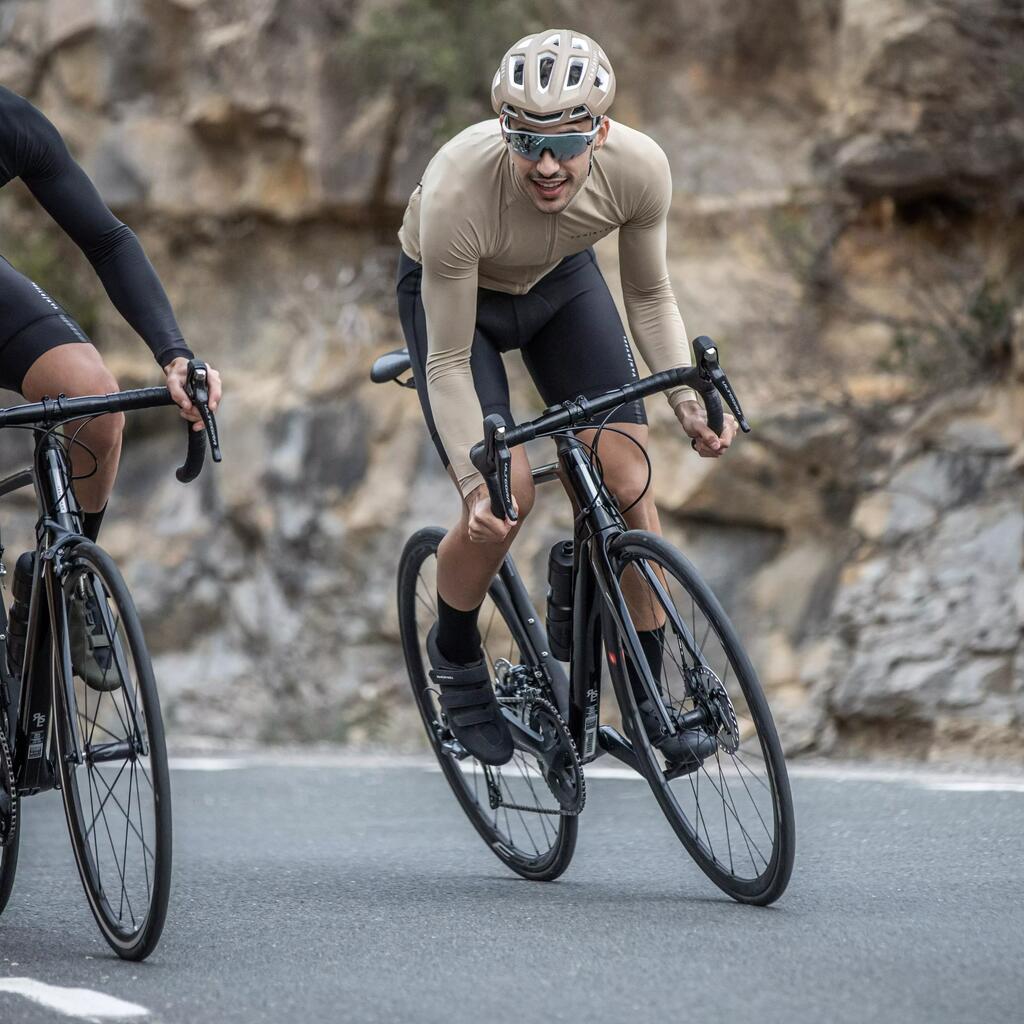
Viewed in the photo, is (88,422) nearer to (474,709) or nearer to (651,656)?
(474,709)

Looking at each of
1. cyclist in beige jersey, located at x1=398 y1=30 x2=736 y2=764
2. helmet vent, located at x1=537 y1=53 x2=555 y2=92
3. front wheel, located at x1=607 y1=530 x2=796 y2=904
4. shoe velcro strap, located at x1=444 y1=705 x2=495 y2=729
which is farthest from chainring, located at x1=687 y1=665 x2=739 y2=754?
helmet vent, located at x1=537 y1=53 x2=555 y2=92

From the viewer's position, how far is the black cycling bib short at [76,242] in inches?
157

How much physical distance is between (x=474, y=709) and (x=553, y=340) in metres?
1.11

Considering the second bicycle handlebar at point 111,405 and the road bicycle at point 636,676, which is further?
the road bicycle at point 636,676

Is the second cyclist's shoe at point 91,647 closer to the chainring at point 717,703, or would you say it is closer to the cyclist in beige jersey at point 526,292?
the cyclist in beige jersey at point 526,292

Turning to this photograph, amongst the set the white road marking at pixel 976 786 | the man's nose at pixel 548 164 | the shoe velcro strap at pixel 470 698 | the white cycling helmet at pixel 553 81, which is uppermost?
the white cycling helmet at pixel 553 81

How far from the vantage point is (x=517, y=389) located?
1404 cm

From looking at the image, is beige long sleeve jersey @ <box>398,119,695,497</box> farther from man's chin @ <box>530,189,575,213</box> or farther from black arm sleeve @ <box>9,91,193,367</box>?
black arm sleeve @ <box>9,91,193,367</box>

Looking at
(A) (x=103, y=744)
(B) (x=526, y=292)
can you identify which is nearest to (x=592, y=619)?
(B) (x=526, y=292)

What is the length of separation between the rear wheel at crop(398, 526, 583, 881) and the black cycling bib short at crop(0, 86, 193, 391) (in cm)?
123

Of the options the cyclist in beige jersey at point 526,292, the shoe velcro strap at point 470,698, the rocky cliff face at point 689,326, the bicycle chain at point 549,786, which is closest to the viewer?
the cyclist in beige jersey at point 526,292

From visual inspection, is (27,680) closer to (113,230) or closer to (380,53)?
(113,230)

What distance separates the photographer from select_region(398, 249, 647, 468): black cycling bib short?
433 centimetres

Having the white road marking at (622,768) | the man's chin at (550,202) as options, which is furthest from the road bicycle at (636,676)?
the white road marking at (622,768)
